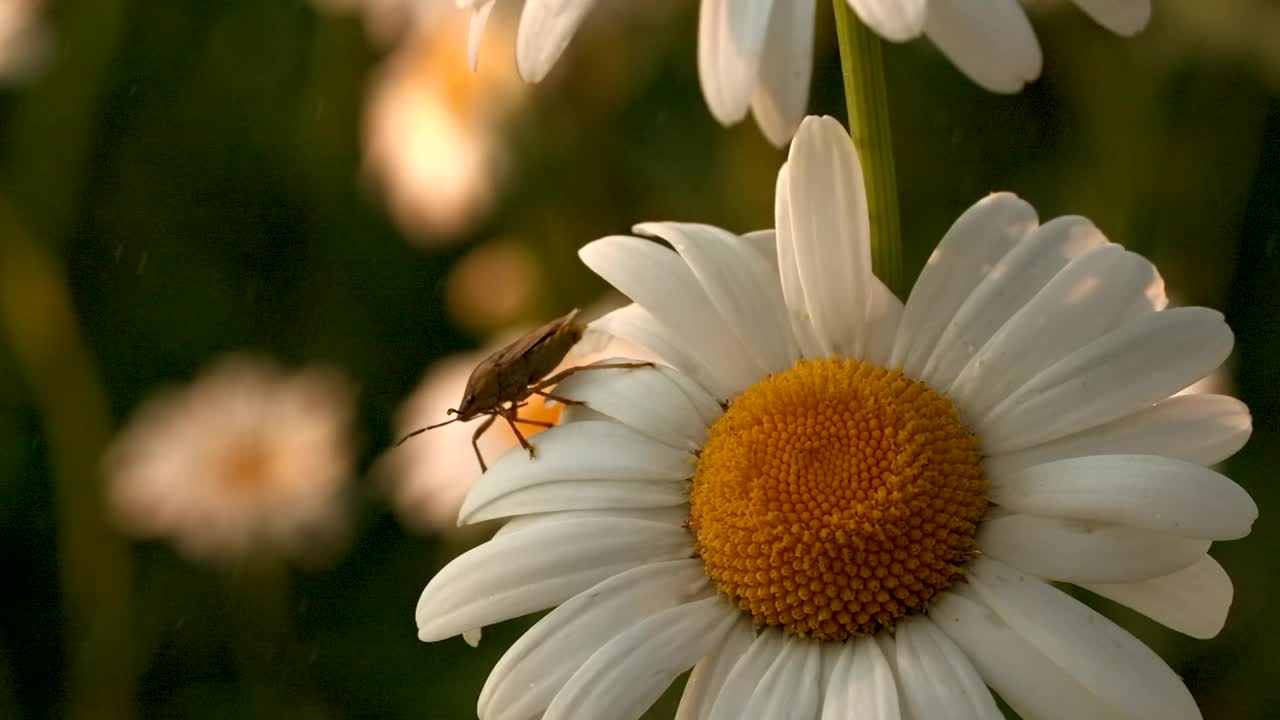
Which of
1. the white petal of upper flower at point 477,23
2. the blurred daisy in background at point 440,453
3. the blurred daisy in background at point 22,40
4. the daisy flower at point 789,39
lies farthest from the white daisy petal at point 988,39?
the blurred daisy in background at point 22,40

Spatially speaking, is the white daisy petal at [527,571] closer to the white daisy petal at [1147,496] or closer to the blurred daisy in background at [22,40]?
the white daisy petal at [1147,496]

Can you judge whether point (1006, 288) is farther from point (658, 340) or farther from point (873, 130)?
point (658, 340)

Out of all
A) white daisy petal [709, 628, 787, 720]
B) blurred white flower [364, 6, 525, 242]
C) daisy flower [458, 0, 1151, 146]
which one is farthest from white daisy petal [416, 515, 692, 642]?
blurred white flower [364, 6, 525, 242]

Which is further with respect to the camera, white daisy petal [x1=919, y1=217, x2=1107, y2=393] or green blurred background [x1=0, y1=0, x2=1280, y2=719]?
green blurred background [x1=0, y1=0, x2=1280, y2=719]

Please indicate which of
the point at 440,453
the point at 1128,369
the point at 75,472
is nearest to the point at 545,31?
the point at 1128,369

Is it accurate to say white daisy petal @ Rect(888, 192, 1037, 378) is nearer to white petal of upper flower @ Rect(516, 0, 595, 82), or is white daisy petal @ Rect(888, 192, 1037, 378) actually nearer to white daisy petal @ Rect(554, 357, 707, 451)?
white daisy petal @ Rect(554, 357, 707, 451)

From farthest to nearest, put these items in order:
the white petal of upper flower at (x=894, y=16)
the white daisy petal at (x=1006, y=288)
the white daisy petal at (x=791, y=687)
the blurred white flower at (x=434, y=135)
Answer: the blurred white flower at (x=434, y=135) < the white daisy petal at (x=1006, y=288) < the white daisy petal at (x=791, y=687) < the white petal of upper flower at (x=894, y=16)

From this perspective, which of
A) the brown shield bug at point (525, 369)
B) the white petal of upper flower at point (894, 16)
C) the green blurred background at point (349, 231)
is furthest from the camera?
the green blurred background at point (349, 231)
